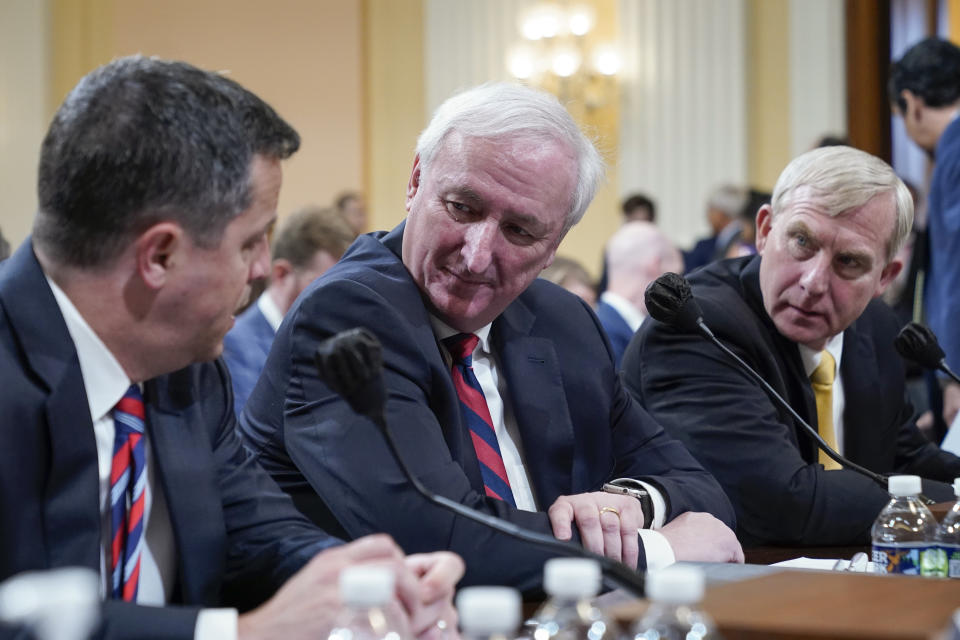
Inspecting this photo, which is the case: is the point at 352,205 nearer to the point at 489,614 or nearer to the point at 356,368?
the point at 356,368

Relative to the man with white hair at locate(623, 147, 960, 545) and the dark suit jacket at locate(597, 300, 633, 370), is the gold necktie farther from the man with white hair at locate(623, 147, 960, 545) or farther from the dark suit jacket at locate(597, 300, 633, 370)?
the dark suit jacket at locate(597, 300, 633, 370)

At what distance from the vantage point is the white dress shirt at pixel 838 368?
107 inches

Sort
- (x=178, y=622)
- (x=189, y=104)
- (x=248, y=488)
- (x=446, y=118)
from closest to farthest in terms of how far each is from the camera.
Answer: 1. (x=178, y=622)
2. (x=189, y=104)
3. (x=248, y=488)
4. (x=446, y=118)

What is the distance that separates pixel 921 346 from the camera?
89.1 inches

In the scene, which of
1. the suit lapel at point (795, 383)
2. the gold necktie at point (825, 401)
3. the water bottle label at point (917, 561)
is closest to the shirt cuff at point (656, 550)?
the water bottle label at point (917, 561)

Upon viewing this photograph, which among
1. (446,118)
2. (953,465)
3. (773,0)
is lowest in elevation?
(953,465)

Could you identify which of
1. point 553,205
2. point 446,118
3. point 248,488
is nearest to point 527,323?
point 553,205

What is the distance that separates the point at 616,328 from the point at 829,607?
396cm

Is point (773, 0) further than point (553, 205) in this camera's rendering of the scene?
Yes

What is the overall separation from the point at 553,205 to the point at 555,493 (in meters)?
0.49

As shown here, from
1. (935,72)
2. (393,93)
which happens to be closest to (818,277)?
(935,72)

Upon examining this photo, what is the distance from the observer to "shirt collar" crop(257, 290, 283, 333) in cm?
453

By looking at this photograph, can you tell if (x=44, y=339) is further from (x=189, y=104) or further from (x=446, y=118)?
(x=446, y=118)

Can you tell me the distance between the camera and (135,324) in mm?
1478
